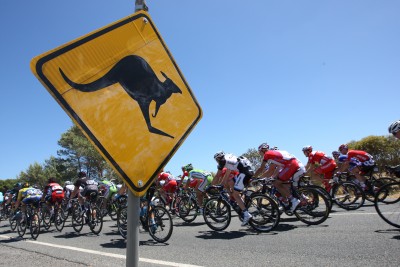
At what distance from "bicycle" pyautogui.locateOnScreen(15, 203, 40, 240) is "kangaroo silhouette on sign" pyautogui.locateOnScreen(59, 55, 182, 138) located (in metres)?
9.74

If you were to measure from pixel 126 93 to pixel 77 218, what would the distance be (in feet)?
32.0

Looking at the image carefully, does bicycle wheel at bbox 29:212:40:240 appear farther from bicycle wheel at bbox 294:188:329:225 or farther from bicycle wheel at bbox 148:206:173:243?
bicycle wheel at bbox 294:188:329:225

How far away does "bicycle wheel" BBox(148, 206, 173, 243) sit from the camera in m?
7.15

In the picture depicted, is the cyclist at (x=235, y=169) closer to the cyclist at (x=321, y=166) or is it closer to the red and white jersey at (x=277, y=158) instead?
the red and white jersey at (x=277, y=158)

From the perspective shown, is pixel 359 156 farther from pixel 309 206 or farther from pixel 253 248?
pixel 253 248

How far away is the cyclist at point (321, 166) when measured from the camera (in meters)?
10.2

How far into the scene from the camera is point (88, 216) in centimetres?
959

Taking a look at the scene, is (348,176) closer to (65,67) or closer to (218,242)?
(218,242)

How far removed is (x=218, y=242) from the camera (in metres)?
6.39

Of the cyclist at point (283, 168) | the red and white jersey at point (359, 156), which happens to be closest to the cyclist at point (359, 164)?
the red and white jersey at point (359, 156)

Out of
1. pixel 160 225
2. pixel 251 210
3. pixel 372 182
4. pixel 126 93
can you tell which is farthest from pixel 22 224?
pixel 372 182

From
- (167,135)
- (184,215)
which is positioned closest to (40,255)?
(184,215)

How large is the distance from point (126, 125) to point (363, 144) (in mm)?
26064

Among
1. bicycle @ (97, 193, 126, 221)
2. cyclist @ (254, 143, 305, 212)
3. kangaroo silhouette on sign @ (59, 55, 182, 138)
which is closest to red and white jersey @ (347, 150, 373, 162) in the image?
cyclist @ (254, 143, 305, 212)
